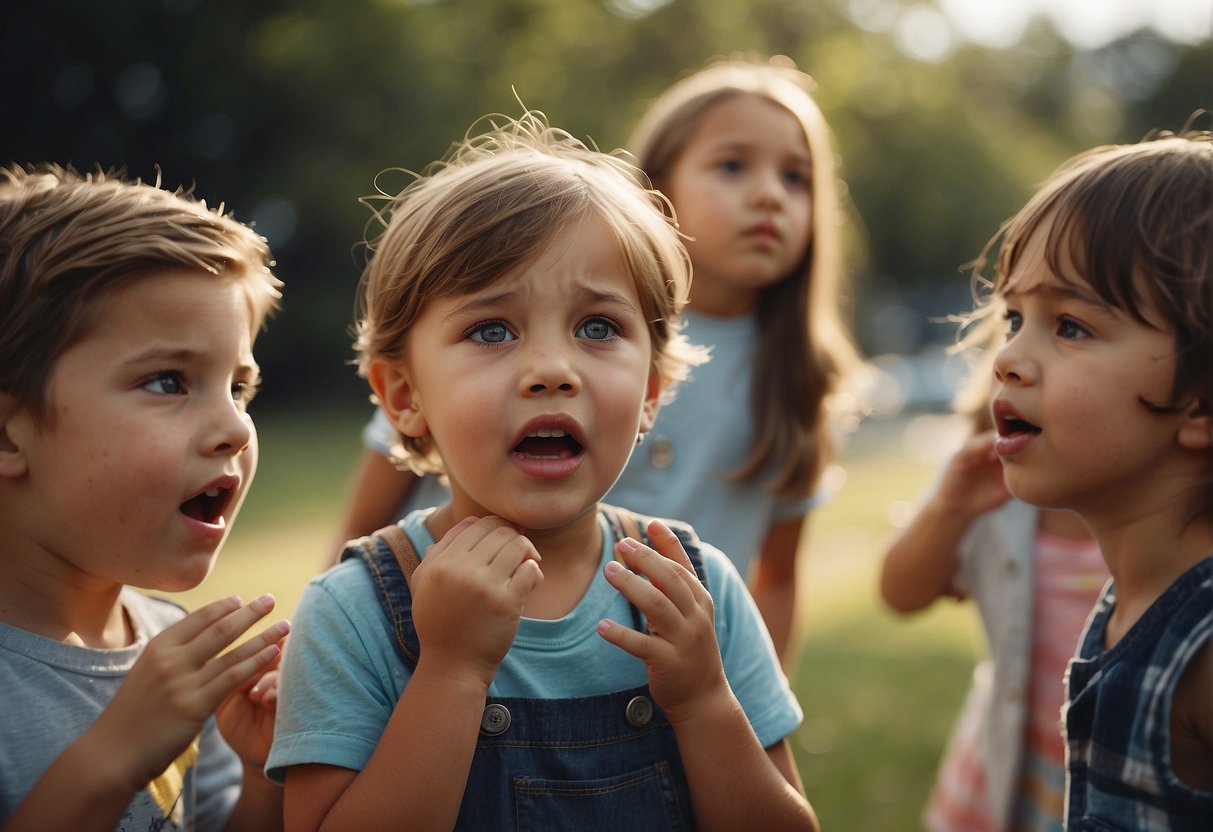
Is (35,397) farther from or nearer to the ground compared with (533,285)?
nearer to the ground

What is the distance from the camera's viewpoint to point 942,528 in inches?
119

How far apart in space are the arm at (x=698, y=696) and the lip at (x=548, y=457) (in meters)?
0.16

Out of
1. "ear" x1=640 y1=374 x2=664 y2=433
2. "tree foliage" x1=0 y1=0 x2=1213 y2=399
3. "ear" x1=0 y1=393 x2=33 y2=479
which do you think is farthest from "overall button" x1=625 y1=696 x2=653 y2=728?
"tree foliage" x1=0 y1=0 x2=1213 y2=399

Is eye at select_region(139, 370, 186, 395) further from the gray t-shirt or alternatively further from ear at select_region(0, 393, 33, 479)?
the gray t-shirt

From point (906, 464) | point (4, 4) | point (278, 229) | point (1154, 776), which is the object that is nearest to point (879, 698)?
point (1154, 776)

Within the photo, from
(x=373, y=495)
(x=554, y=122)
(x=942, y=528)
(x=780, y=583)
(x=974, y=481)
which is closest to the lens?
(x=974, y=481)

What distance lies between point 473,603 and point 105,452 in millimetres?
725

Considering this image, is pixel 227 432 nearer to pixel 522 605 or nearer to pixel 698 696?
pixel 522 605

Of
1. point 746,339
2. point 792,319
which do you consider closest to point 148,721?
point 746,339

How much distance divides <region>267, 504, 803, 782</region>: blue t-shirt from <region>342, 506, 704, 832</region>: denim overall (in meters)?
0.03

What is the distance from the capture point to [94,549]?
6.60 ft

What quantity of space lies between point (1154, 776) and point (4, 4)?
966 inches

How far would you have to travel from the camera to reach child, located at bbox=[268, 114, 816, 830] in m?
1.80

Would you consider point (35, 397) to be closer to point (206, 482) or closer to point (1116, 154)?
point (206, 482)
